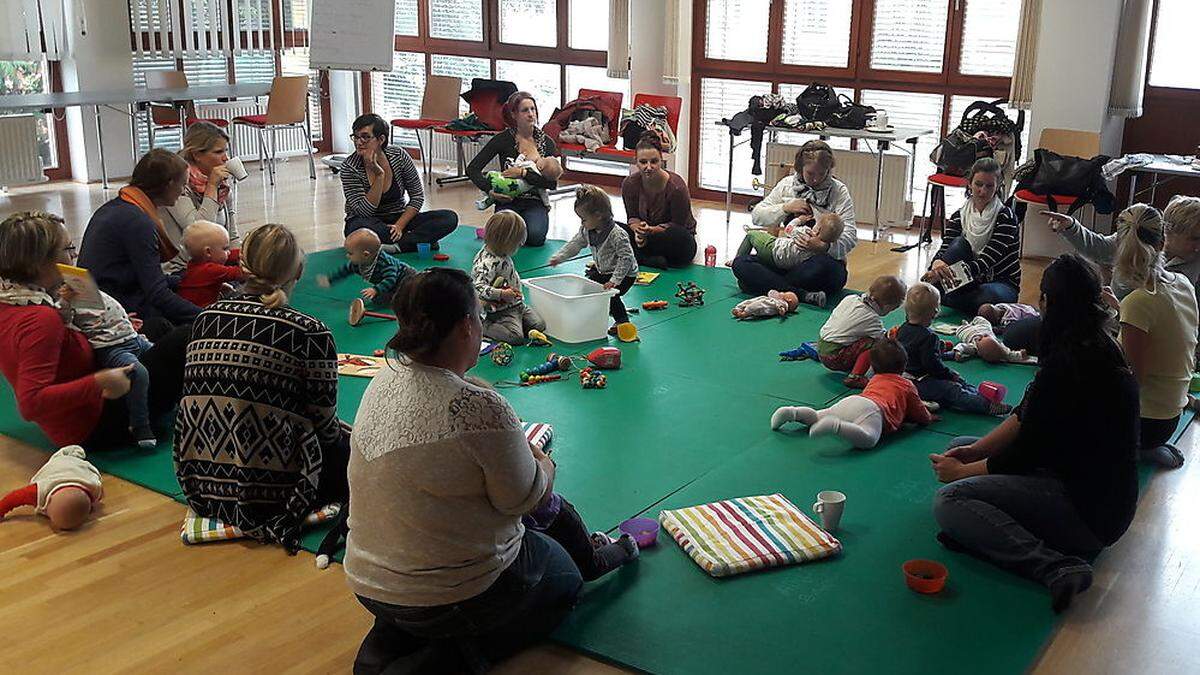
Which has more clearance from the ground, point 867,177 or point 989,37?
point 989,37

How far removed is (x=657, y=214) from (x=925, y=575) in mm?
4247

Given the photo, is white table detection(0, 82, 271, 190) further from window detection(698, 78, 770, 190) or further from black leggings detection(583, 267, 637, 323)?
black leggings detection(583, 267, 637, 323)

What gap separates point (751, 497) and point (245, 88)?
26.7 ft

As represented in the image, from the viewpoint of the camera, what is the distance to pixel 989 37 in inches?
335

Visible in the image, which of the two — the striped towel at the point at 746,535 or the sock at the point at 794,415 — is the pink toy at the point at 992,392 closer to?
the sock at the point at 794,415

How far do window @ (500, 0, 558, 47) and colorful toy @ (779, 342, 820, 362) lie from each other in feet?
20.1

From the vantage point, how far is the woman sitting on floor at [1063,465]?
328 centimetres

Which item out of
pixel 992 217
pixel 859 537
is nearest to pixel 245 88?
pixel 992 217

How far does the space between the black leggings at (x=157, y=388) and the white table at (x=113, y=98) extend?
553 cm

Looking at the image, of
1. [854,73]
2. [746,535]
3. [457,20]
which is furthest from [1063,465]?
[457,20]

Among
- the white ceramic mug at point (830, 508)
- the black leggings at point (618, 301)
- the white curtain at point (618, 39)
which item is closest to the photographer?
the white ceramic mug at point (830, 508)

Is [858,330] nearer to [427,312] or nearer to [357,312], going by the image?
[357,312]

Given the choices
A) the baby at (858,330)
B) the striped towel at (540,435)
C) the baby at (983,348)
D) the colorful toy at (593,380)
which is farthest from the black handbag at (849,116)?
the striped towel at (540,435)

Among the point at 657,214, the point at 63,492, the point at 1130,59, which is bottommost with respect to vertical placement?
the point at 63,492
